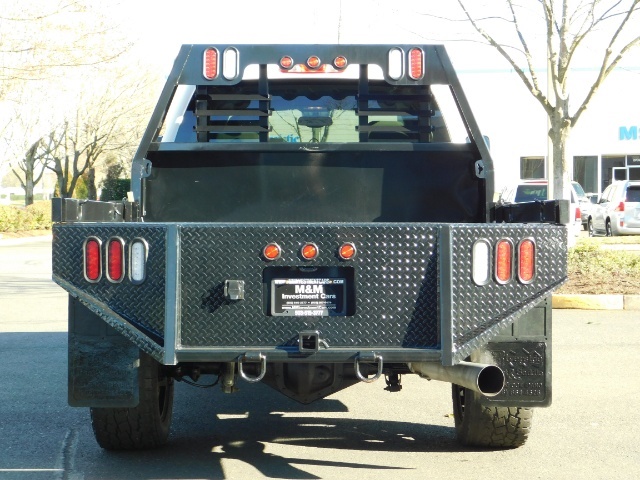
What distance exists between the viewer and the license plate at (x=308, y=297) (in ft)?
14.9

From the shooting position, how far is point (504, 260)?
459 cm

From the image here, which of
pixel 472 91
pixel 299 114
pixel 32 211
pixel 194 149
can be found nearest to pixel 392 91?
pixel 299 114

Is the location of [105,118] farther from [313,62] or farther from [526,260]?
[526,260]

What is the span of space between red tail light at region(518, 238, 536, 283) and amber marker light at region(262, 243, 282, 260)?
3.72 feet

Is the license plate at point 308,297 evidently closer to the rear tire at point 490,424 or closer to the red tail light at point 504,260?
Result: the red tail light at point 504,260

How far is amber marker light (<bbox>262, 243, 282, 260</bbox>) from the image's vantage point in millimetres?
4523

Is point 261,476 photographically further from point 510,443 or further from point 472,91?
point 472,91

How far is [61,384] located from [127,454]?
2379mm

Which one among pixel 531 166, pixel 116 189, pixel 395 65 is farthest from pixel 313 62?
pixel 116 189

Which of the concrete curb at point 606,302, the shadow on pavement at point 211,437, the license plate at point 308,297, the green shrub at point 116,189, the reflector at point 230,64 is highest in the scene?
the green shrub at point 116,189

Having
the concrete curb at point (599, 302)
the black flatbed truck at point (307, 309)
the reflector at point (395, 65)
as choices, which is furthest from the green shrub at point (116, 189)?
the black flatbed truck at point (307, 309)

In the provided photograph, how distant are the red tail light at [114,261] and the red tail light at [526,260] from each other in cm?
187

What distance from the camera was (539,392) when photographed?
480 cm

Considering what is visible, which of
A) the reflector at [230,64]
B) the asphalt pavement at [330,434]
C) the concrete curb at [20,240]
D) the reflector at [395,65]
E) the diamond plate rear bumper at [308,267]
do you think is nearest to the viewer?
the diamond plate rear bumper at [308,267]
